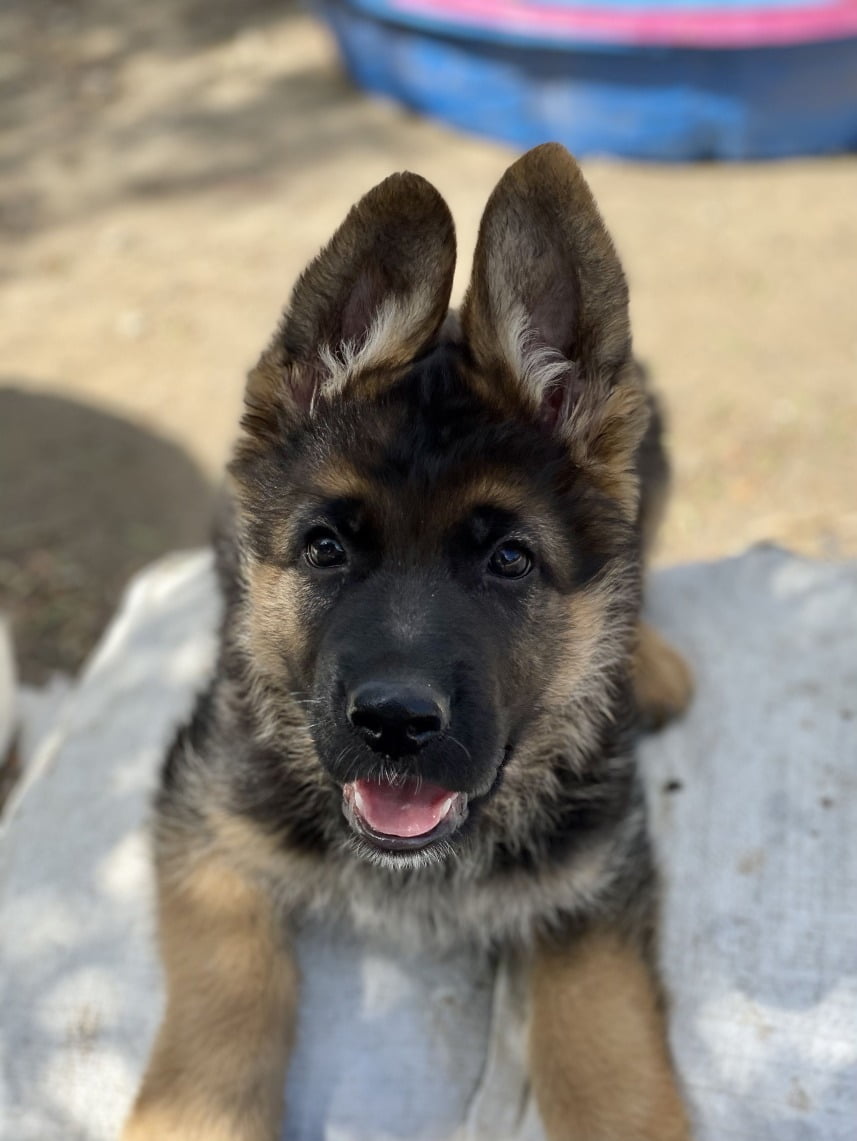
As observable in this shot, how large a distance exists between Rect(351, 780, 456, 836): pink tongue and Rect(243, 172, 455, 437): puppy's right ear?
0.93m

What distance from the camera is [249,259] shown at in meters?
8.83

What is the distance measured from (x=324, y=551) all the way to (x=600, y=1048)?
1424 millimetres

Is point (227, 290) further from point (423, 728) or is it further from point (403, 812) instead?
point (423, 728)

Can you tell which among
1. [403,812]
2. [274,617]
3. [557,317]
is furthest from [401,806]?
[557,317]

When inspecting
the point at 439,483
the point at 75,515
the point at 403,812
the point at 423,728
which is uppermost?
the point at 439,483

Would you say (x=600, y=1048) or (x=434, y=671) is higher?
(x=434, y=671)

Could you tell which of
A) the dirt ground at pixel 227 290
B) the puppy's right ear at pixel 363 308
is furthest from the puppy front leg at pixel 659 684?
the dirt ground at pixel 227 290

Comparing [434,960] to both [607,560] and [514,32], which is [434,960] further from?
[514,32]

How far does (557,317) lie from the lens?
8.73 ft

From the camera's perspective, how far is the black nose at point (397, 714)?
7.49ft

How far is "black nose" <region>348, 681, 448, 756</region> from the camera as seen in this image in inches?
89.9

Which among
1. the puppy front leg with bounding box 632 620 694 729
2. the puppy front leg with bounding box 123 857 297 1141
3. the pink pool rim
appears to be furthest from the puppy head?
the pink pool rim

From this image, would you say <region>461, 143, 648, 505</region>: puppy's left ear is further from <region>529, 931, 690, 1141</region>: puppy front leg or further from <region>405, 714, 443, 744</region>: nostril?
<region>529, 931, 690, 1141</region>: puppy front leg

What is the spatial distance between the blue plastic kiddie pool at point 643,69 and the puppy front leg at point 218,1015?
7629 millimetres
